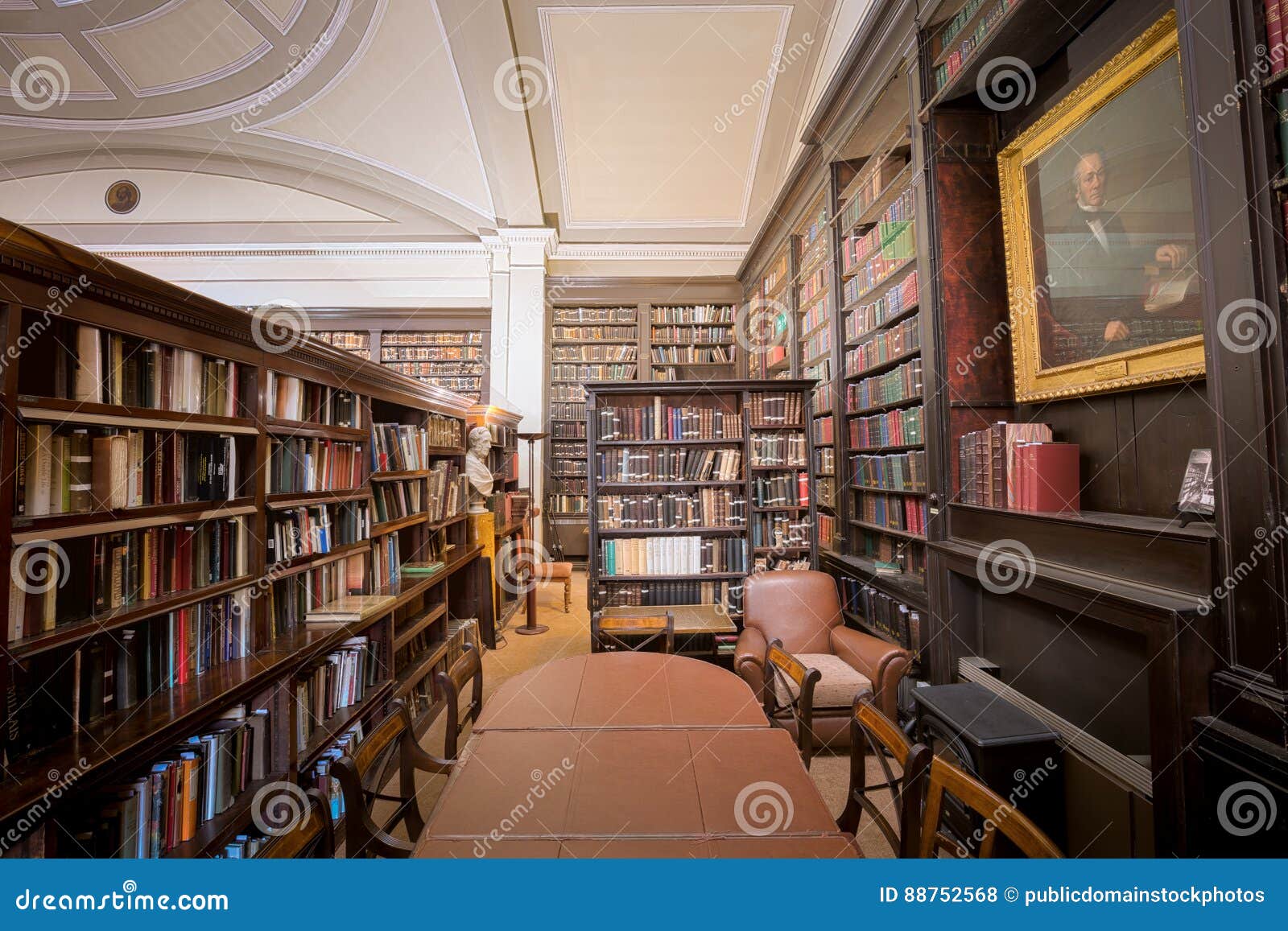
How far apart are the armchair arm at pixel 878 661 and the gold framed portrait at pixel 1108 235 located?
126 cm

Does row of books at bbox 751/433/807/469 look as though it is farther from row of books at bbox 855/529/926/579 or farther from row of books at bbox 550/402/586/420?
row of books at bbox 550/402/586/420

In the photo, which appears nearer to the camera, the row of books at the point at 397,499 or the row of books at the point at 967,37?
the row of books at the point at 967,37

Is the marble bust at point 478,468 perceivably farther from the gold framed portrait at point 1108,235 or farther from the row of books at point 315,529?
the gold framed portrait at point 1108,235

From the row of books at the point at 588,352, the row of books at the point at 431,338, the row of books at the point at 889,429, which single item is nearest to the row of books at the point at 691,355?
the row of books at the point at 588,352

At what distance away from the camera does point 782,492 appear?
12.3 feet

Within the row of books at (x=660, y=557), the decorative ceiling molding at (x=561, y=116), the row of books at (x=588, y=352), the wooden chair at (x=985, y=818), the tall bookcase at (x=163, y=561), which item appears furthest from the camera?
the row of books at (x=588, y=352)

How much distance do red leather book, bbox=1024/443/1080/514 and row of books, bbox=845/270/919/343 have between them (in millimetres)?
1164

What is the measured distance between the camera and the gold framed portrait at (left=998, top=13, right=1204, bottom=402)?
1529 mm

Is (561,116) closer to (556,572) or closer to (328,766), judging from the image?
(556,572)

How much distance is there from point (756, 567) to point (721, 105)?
4.26m

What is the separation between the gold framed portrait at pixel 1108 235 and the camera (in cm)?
153

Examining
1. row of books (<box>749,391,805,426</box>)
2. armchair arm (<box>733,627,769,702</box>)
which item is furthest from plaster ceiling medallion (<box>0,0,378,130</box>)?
armchair arm (<box>733,627,769,702</box>)

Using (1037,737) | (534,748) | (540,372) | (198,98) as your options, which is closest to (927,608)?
(1037,737)

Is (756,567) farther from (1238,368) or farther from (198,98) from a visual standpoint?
(198,98)
